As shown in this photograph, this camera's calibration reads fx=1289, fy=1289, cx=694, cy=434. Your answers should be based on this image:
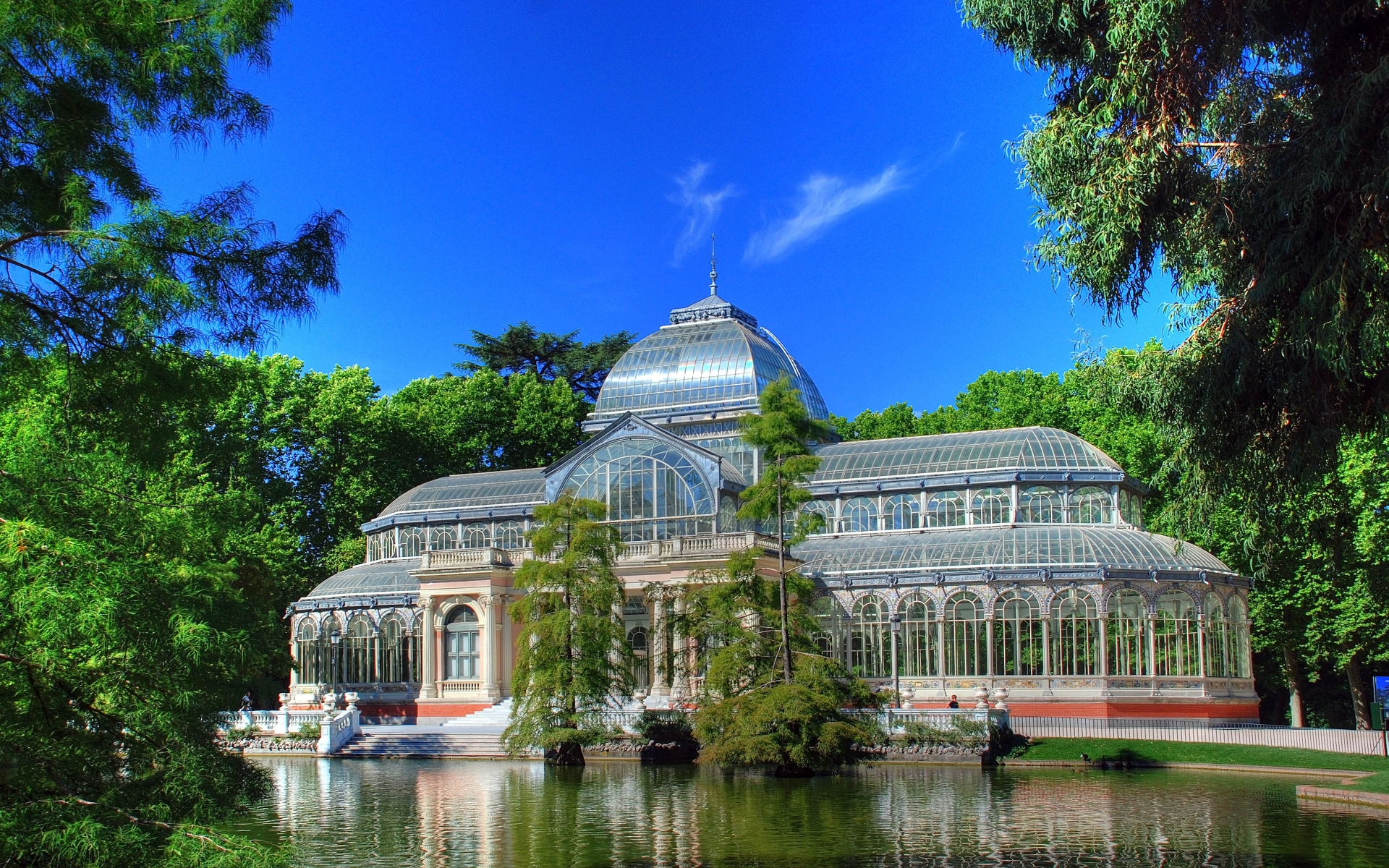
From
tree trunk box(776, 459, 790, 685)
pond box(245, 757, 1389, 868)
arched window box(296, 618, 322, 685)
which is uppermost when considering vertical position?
tree trunk box(776, 459, 790, 685)

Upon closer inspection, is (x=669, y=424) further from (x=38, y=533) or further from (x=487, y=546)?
(x=38, y=533)

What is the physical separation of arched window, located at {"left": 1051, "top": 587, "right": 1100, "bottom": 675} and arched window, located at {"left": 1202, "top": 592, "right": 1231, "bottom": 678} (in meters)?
3.96

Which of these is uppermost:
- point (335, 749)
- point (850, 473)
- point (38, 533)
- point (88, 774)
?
point (850, 473)

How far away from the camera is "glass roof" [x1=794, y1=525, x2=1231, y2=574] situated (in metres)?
43.5

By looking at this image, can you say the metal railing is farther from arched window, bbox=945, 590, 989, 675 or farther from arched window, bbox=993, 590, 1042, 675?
arched window, bbox=945, 590, 989, 675

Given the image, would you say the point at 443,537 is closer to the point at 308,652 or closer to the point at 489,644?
the point at 308,652

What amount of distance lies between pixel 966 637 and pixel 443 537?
23777mm

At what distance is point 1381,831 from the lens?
21.5 meters

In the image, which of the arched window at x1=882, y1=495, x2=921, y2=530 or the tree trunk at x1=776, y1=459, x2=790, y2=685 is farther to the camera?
the arched window at x1=882, y1=495, x2=921, y2=530

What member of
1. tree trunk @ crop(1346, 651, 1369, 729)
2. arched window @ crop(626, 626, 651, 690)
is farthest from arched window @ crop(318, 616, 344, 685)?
tree trunk @ crop(1346, 651, 1369, 729)

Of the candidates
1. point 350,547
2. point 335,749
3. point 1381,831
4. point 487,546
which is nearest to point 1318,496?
point 1381,831

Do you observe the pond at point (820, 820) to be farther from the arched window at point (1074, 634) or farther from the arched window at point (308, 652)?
the arched window at point (308, 652)

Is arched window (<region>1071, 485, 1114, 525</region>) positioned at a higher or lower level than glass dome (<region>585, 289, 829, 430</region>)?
lower

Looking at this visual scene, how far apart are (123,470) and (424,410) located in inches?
2201
